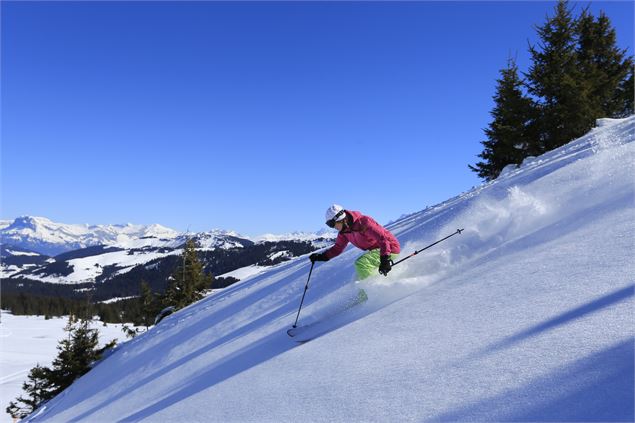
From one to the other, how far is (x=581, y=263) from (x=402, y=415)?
311 cm

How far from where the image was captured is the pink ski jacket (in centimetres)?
708

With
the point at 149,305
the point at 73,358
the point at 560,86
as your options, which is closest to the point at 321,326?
the point at 560,86

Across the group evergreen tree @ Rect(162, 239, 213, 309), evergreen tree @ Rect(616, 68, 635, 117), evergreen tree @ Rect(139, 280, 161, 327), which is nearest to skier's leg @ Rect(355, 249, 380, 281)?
evergreen tree @ Rect(616, 68, 635, 117)

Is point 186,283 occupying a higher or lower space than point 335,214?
higher

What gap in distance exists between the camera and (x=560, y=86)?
20.0 m

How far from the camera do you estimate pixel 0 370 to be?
204 ft

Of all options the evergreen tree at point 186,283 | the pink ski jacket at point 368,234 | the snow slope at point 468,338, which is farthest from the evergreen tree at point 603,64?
the evergreen tree at point 186,283

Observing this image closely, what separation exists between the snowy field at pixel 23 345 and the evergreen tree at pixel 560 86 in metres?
51.1

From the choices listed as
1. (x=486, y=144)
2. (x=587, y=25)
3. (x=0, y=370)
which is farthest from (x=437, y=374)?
(x=0, y=370)

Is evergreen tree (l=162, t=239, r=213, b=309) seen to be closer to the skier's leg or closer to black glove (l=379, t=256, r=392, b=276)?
the skier's leg

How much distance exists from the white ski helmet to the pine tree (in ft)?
58.5

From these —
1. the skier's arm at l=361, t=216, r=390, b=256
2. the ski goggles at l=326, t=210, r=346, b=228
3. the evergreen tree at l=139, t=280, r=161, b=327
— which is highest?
the evergreen tree at l=139, t=280, r=161, b=327

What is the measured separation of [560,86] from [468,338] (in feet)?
69.0

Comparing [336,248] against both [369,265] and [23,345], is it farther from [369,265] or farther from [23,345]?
[23,345]
